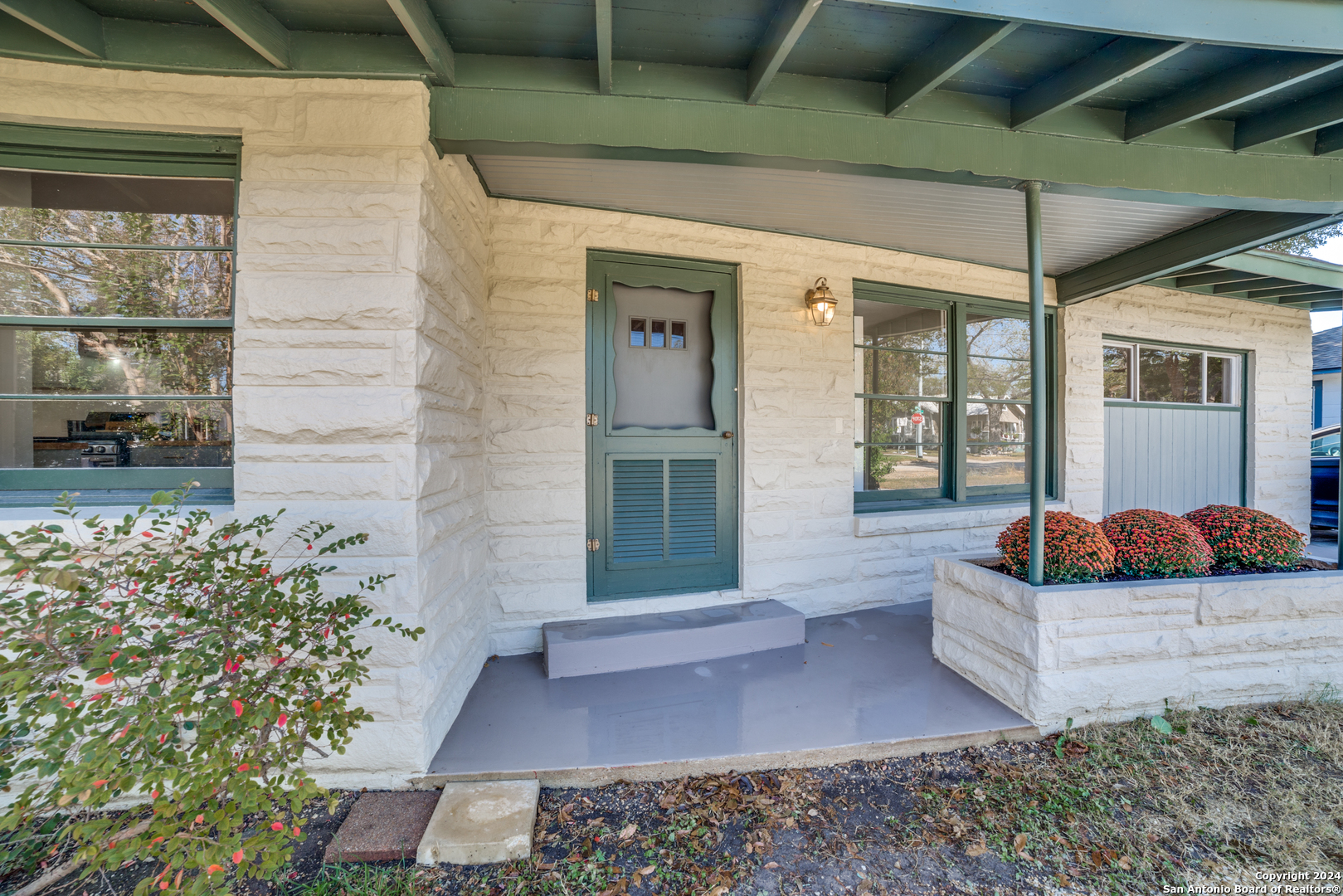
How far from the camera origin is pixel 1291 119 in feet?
7.98

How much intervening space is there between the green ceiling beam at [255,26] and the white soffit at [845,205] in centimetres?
81

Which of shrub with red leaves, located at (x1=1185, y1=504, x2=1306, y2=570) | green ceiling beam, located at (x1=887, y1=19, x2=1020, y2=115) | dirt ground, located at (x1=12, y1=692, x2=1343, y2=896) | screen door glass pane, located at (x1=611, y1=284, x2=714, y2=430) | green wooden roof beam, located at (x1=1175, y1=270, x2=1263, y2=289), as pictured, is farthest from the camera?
green wooden roof beam, located at (x1=1175, y1=270, x2=1263, y2=289)

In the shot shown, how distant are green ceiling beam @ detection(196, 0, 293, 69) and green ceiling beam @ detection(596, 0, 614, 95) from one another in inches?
44.2

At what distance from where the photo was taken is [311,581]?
1.68 metres

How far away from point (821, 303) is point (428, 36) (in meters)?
2.46

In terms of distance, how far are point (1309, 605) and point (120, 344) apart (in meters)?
5.40

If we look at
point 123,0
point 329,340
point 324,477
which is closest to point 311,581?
point 324,477

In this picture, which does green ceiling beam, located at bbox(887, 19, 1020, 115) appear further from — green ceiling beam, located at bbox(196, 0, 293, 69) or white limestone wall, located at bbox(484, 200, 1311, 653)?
green ceiling beam, located at bbox(196, 0, 293, 69)

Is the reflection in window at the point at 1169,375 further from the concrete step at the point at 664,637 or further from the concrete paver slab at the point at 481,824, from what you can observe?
the concrete paver slab at the point at 481,824

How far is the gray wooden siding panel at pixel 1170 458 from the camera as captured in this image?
4.70 metres

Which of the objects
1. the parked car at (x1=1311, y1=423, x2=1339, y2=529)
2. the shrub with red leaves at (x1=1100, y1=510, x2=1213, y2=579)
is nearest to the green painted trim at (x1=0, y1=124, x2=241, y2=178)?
the shrub with red leaves at (x1=1100, y1=510, x2=1213, y2=579)

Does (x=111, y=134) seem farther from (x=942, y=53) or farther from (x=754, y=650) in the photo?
(x=754, y=650)

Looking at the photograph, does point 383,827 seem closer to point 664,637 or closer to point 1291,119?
point 664,637

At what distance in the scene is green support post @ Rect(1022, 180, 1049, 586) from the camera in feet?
8.24
